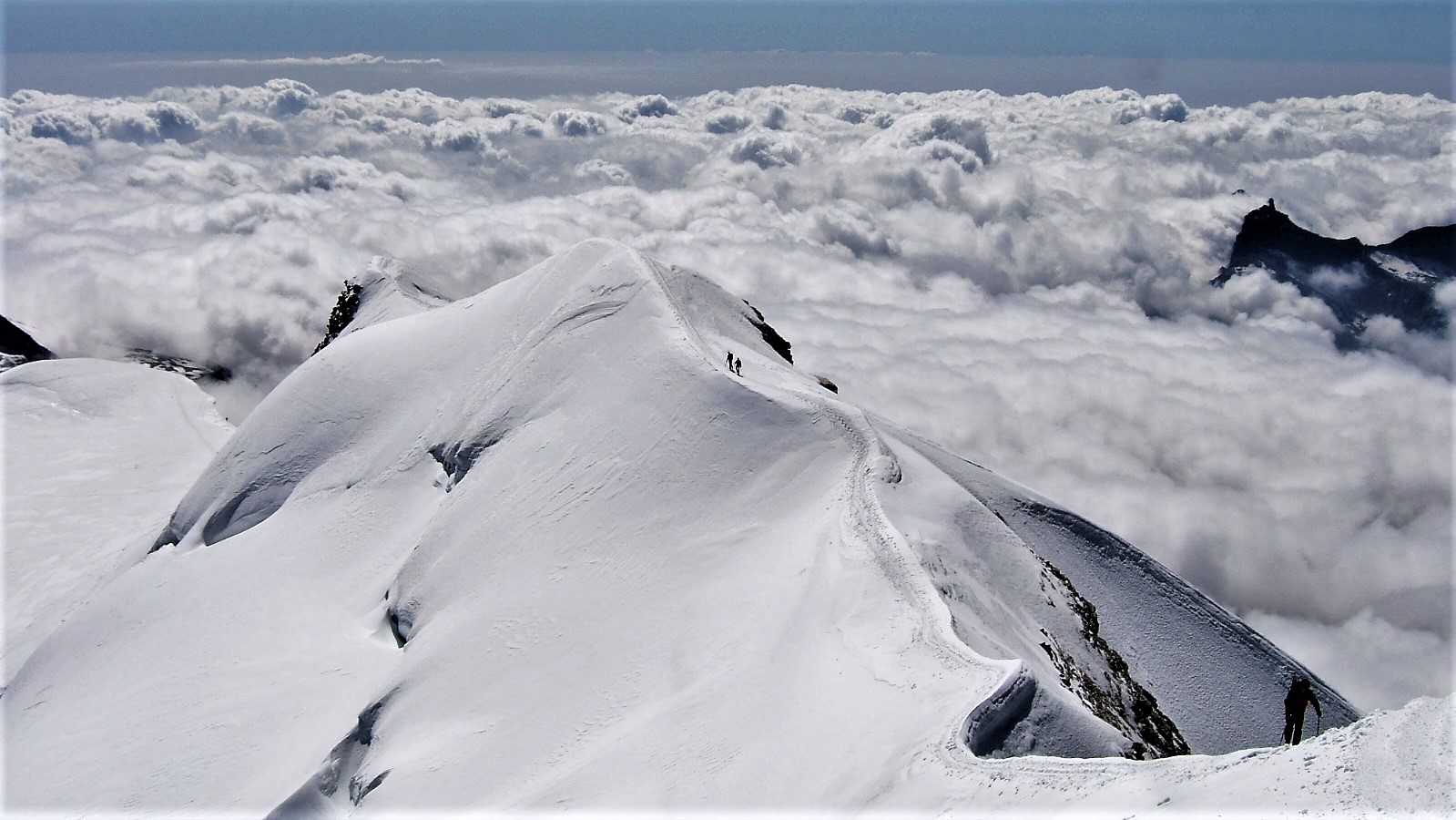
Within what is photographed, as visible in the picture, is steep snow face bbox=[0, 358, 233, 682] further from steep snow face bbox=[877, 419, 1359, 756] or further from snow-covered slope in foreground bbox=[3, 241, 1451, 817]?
steep snow face bbox=[877, 419, 1359, 756]

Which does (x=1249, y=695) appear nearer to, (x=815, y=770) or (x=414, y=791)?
(x=815, y=770)

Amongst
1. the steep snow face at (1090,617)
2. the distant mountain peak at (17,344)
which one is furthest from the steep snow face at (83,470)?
the steep snow face at (1090,617)

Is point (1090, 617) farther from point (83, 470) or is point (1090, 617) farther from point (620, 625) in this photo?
point (83, 470)

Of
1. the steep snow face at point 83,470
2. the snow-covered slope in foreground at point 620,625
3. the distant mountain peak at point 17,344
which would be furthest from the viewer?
the distant mountain peak at point 17,344

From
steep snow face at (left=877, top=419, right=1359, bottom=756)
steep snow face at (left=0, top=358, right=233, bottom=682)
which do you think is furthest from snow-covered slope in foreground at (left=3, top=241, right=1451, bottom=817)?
steep snow face at (left=0, top=358, right=233, bottom=682)

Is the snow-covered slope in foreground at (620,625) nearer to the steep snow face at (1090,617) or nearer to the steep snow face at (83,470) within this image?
the steep snow face at (1090,617)
